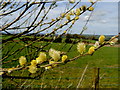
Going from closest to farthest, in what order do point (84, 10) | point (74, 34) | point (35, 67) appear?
point (35, 67) → point (84, 10) → point (74, 34)

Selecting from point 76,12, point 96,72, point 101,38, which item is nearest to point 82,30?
point 76,12

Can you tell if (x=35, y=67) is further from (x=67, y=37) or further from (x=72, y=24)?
(x=67, y=37)

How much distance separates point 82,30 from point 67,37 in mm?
185

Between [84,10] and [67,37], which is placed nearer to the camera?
[84,10]

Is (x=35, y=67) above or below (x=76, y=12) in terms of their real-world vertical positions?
below

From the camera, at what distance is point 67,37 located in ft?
5.94

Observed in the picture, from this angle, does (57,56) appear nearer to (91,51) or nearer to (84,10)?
(91,51)

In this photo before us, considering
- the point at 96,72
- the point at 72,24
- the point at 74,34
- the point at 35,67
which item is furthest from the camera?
the point at 96,72

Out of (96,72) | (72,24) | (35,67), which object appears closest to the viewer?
(35,67)

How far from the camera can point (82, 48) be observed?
852mm

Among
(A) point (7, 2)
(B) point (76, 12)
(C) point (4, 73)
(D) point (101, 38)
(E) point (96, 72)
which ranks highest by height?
(A) point (7, 2)

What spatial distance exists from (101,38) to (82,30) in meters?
0.80

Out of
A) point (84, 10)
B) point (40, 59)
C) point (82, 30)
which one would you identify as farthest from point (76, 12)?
point (40, 59)

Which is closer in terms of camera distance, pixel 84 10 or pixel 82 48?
pixel 82 48
